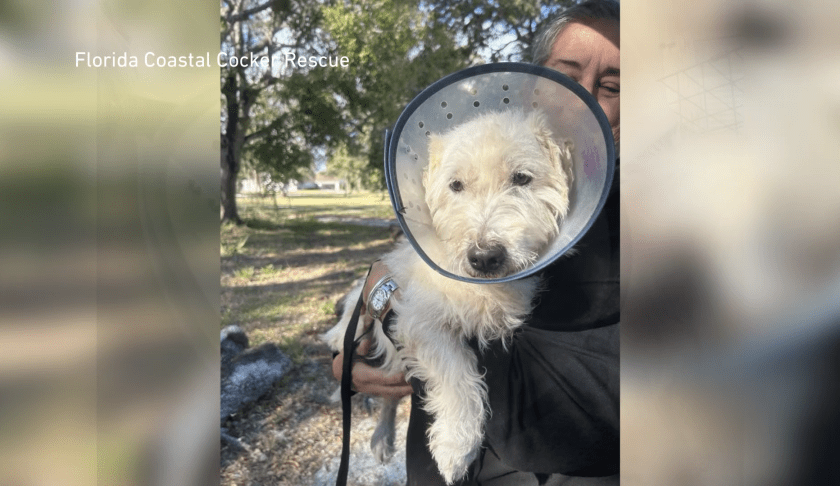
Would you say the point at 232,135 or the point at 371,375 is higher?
the point at 232,135

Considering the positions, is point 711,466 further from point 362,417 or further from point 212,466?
point 212,466

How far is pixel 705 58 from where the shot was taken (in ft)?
9.29

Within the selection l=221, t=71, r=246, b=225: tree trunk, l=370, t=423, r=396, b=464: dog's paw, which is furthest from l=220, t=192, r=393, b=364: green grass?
l=370, t=423, r=396, b=464: dog's paw

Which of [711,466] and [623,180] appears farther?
[711,466]

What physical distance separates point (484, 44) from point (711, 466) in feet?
8.59

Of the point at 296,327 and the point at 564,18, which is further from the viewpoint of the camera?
the point at 296,327

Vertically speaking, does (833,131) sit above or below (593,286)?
above

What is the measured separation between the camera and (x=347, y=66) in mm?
2785

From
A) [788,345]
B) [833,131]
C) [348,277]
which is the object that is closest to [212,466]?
[348,277]

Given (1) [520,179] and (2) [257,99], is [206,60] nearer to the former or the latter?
(2) [257,99]

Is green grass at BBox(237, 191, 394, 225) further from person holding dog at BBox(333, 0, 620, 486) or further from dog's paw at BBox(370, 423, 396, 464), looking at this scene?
dog's paw at BBox(370, 423, 396, 464)

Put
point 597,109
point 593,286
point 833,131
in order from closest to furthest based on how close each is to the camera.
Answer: point 597,109, point 593,286, point 833,131

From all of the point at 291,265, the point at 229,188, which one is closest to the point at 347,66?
the point at 229,188

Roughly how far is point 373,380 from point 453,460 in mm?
556
